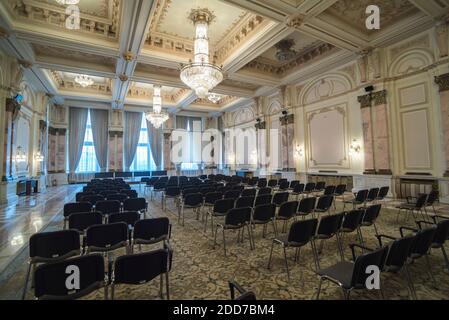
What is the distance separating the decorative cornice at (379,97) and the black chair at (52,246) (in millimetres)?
9404

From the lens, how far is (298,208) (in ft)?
15.1

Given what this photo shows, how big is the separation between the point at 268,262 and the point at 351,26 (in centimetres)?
807

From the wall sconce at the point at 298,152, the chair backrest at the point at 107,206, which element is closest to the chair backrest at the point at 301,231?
the chair backrest at the point at 107,206

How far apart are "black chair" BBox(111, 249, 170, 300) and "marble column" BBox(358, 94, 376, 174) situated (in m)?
8.41

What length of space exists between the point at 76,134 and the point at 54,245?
1436 cm

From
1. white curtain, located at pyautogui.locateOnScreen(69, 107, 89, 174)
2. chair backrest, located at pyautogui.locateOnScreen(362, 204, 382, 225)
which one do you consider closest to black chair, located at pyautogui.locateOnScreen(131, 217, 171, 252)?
chair backrest, located at pyautogui.locateOnScreen(362, 204, 382, 225)

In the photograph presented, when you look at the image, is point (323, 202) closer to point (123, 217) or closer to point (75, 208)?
point (123, 217)

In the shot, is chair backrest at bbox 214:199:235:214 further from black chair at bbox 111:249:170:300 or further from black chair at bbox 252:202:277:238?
black chair at bbox 111:249:170:300

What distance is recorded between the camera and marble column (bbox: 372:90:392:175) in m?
7.72

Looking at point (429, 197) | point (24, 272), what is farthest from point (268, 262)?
point (429, 197)

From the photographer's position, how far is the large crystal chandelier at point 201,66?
5.87 m

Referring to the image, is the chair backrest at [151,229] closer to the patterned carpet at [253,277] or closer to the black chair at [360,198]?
the patterned carpet at [253,277]

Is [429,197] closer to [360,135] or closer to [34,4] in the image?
[360,135]
